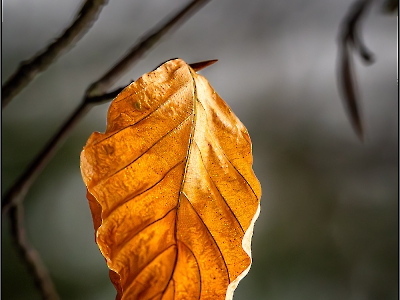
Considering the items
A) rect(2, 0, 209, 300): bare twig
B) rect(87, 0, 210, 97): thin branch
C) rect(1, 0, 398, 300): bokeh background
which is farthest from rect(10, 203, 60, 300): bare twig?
rect(1, 0, 398, 300): bokeh background

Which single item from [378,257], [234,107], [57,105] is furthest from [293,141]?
[57,105]

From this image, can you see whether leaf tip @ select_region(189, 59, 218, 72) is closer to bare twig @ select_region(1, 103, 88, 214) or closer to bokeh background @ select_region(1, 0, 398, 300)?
bare twig @ select_region(1, 103, 88, 214)

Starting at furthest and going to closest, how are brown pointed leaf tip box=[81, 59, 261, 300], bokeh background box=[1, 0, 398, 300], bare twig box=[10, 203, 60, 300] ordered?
1. bokeh background box=[1, 0, 398, 300]
2. bare twig box=[10, 203, 60, 300]
3. brown pointed leaf tip box=[81, 59, 261, 300]

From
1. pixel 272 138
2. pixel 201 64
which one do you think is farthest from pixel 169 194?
pixel 272 138

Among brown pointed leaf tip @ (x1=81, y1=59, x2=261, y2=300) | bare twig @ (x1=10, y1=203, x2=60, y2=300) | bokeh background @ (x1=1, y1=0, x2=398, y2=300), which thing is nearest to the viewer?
brown pointed leaf tip @ (x1=81, y1=59, x2=261, y2=300)

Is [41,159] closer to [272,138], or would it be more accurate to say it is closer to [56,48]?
[56,48]

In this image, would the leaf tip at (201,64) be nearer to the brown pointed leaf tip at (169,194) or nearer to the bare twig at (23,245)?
the brown pointed leaf tip at (169,194)

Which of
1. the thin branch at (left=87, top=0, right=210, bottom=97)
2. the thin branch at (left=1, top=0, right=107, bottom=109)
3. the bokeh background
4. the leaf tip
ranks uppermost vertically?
the thin branch at (left=1, top=0, right=107, bottom=109)
